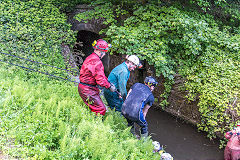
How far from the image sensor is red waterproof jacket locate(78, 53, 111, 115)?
4672mm

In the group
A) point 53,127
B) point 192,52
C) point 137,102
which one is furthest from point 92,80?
point 192,52

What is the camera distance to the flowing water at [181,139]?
6.74 metres

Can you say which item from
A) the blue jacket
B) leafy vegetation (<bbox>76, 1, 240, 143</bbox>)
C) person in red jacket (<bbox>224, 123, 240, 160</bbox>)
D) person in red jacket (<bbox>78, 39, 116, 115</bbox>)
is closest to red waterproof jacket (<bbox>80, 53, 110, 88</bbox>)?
person in red jacket (<bbox>78, 39, 116, 115</bbox>)

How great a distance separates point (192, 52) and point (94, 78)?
435 centimetres

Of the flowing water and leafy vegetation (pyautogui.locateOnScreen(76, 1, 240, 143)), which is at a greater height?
leafy vegetation (pyautogui.locateOnScreen(76, 1, 240, 143))

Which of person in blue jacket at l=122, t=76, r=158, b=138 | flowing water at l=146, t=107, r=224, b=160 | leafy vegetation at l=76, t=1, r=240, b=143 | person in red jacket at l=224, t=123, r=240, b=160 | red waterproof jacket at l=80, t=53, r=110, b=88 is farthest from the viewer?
leafy vegetation at l=76, t=1, r=240, b=143

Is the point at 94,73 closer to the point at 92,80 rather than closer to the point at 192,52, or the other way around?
the point at 92,80

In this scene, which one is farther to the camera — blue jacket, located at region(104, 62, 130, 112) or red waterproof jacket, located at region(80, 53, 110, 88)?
blue jacket, located at region(104, 62, 130, 112)

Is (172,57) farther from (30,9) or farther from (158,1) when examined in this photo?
(30,9)

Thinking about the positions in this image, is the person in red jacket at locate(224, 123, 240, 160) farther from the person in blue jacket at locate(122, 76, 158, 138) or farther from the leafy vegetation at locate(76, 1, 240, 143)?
the person in blue jacket at locate(122, 76, 158, 138)

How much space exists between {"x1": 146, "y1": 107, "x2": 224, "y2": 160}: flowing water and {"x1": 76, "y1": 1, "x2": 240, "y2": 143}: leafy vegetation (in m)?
0.40

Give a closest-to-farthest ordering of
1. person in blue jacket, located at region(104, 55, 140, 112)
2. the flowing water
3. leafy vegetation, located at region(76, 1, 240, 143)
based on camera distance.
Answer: person in blue jacket, located at region(104, 55, 140, 112), the flowing water, leafy vegetation, located at region(76, 1, 240, 143)

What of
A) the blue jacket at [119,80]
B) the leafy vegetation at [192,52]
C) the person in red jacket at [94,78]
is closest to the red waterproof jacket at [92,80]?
the person in red jacket at [94,78]

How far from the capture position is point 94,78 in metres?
4.84
